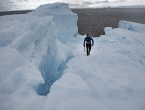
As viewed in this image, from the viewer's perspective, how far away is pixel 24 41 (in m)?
4.46

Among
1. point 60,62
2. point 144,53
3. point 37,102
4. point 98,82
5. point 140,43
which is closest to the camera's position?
point 37,102

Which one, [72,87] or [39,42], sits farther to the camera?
[39,42]

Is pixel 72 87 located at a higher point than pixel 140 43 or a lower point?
higher

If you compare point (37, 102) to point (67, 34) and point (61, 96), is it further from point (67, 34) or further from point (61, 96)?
point (67, 34)

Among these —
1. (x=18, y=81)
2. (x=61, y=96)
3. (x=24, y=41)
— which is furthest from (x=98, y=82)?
(x=24, y=41)

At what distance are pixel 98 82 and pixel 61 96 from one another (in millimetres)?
A: 1467

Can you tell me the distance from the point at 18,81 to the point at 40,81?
637 millimetres

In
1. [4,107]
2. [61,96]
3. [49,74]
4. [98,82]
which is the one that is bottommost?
[49,74]

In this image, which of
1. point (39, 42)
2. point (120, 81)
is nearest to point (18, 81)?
point (39, 42)

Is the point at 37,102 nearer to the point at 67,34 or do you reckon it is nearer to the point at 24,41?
the point at 24,41

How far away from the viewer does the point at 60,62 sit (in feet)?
20.3

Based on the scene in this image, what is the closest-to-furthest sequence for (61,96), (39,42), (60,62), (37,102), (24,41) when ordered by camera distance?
(37,102) → (61,96) → (24,41) → (39,42) → (60,62)

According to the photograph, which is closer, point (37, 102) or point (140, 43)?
point (37, 102)

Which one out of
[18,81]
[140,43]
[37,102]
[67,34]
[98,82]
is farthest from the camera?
[67,34]
